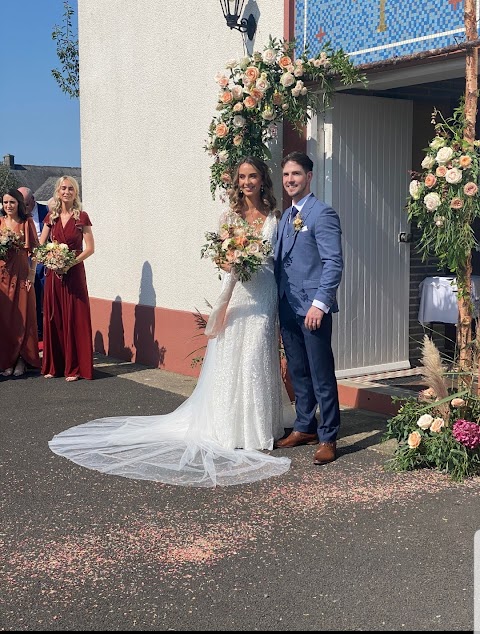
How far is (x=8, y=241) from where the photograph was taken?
9516mm

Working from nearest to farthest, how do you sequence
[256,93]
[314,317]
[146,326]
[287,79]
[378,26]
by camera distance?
[314,317] → [378,26] → [287,79] → [256,93] → [146,326]

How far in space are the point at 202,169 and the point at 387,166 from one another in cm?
210

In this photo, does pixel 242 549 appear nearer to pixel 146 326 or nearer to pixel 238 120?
pixel 238 120

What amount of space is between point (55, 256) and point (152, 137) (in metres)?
1.99

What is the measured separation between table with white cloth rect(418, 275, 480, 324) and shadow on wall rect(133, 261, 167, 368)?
10.6 feet

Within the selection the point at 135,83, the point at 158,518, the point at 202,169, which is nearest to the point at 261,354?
the point at 158,518

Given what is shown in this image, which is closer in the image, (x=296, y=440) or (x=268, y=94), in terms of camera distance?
(x=296, y=440)

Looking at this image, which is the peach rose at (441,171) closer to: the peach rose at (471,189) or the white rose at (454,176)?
the white rose at (454,176)

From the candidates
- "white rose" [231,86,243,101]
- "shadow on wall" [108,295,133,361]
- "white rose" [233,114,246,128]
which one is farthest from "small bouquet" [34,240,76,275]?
"white rose" [231,86,243,101]

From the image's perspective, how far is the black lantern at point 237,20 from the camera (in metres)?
8.20

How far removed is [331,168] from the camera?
7789 millimetres

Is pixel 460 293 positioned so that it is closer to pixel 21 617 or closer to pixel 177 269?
pixel 21 617

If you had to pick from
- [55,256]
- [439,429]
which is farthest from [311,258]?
[55,256]

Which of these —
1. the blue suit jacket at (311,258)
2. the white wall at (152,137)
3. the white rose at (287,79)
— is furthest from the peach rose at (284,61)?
the blue suit jacket at (311,258)
